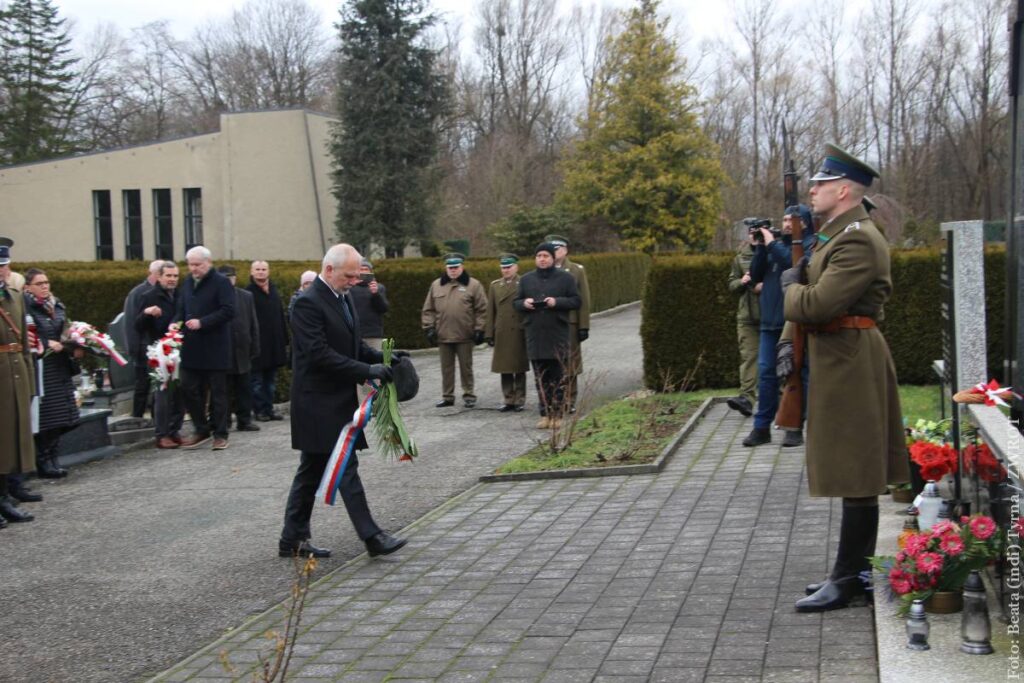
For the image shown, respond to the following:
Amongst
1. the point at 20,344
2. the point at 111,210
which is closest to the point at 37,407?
the point at 20,344

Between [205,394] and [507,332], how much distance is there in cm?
370

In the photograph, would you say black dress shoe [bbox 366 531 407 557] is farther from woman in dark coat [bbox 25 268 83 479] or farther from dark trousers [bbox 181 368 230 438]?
dark trousers [bbox 181 368 230 438]

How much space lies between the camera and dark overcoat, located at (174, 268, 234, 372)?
12367 millimetres

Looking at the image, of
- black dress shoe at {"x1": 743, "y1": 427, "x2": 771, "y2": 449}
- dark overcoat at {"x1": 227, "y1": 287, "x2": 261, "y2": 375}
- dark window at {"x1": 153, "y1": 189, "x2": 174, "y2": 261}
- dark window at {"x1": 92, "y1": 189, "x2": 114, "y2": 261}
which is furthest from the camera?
dark window at {"x1": 153, "y1": 189, "x2": 174, "y2": 261}

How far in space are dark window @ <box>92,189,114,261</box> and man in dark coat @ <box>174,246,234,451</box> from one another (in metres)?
34.4

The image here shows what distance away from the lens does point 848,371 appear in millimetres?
5391

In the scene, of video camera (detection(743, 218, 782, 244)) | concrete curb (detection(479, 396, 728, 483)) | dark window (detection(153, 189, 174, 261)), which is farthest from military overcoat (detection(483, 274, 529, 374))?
dark window (detection(153, 189, 174, 261))

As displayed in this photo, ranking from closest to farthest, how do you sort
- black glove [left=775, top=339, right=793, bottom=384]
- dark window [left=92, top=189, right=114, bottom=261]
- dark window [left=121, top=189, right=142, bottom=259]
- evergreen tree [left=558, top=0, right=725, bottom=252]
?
black glove [left=775, top=339, right=793, bottom=384] < dark window [left=92, top=189, right=114, bottom=261] < dark window [left=121, top=189, right=142, bottom=259] < evergreen tree [left=558, top=0, right=725, bottom=252]

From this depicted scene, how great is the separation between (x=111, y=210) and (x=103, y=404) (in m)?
33.4

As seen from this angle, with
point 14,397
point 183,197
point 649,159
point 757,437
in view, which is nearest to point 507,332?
point 757,437

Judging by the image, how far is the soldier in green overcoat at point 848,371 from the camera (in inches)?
210

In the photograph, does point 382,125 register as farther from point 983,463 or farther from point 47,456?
point 983,463

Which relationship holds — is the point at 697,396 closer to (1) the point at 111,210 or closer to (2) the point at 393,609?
(2) the point at 393,609

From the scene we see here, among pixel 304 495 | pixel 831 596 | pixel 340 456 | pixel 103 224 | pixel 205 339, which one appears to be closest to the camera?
pixel 831 596
